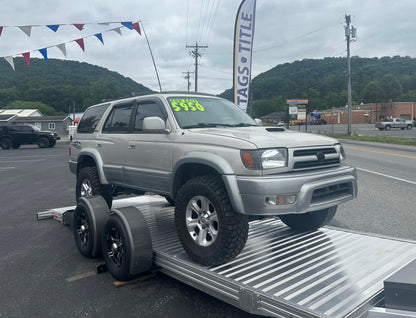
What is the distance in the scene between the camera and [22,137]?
95.2ft

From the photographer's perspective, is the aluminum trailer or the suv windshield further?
the suv windshield

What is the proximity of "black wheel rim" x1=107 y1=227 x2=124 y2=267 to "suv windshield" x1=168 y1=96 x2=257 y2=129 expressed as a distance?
1454mm

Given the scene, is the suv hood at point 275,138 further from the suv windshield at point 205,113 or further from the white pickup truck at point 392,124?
the white pickup truck at point 392,124

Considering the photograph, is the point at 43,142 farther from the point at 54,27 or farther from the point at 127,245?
the point at 127,245

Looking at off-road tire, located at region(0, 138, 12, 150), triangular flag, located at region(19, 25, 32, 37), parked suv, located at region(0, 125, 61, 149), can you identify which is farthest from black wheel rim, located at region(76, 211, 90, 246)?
off-road tire, located at region(0, 138, 12, 150)

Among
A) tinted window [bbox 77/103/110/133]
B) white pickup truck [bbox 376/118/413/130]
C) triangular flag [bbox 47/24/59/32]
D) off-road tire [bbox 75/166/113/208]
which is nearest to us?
off-road tire [bbox 75/166/113/208]

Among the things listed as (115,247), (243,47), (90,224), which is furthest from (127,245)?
(243,47)

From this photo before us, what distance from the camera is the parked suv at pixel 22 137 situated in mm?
28750

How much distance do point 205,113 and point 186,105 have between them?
0.27 meters

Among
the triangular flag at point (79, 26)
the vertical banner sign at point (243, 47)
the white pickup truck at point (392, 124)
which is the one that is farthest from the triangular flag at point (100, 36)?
the white pickup truck at point (392, 124)

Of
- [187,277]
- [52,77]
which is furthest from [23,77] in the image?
[187,277]

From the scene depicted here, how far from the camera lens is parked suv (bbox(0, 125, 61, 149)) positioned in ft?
94.3

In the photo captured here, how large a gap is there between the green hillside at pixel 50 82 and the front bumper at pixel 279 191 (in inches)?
1473

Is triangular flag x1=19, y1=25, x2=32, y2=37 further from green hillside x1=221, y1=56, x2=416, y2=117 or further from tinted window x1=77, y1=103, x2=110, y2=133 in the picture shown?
green hillside x1=221, y1=56, x2=416, y2=117
